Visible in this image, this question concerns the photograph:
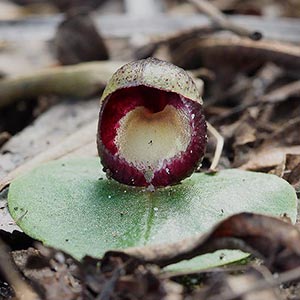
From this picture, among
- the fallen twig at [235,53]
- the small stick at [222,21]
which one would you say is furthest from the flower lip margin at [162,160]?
the fallen twig at [235,53]

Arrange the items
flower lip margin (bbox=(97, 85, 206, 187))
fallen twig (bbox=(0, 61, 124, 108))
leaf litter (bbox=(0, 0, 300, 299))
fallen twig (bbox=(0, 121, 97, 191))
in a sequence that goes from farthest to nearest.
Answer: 1. fallen twig (bbox=(0, 61, 124, 108))
2. fallen twig (bbox=(0, 121, 97, 191))
3. flower lip margin (bbox=(97, 85, 206, 187))
4. leaf litter (bbox=(0, 0, 300, 299))

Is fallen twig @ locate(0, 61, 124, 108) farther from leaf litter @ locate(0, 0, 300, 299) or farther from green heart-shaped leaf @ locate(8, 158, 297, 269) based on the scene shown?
green heart-shaped leaf @ locate(8, 158, 297, 269)

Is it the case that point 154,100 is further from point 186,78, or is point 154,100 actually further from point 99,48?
point 99,48

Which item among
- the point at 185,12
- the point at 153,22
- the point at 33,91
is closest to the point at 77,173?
the point at 33,91

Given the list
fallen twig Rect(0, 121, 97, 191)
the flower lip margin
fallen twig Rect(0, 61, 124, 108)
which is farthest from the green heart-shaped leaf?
fallen twig Rect(0, 61, 124, 108)

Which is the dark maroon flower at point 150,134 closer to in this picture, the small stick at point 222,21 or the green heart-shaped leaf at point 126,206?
the green heart-shaped leaf at point 126,206

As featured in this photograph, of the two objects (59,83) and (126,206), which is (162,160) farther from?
(59,83)
